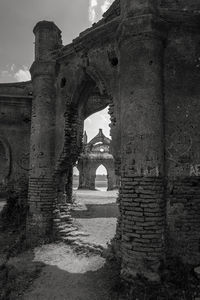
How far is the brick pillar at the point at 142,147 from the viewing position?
15.5ft

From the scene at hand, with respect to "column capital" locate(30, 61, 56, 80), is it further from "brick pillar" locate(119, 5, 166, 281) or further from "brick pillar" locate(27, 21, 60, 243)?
"brick pillar" locate(119, 5, 166, 281)

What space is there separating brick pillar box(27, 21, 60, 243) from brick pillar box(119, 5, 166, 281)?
3.32 meters

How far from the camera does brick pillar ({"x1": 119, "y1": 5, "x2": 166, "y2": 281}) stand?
4.71 m

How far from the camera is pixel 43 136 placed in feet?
26.0

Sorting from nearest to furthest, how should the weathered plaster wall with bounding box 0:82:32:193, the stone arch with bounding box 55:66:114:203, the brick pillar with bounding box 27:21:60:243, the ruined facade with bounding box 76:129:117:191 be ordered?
the stone arch with bounding box 55:66:114:203, the brick pillar with bounding box 27:21:60:243, the weathered plaster wall with bounding box 0:82:32:193, the ruined facade with bounding box 76:129:117:191

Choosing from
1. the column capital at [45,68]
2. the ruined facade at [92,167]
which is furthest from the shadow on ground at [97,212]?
the ruined facade at [92,167]

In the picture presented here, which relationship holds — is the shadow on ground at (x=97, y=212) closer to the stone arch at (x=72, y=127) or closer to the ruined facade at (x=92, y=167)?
the stone arch at (x=72, y=127)

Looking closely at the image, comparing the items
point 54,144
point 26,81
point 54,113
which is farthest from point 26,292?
point 26,81

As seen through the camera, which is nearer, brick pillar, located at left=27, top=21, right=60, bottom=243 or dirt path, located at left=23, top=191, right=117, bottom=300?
dirt path, located at left=23, top=191, right=117, bottom=300

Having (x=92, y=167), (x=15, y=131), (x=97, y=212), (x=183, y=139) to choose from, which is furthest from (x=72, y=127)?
(x=92, y=167)

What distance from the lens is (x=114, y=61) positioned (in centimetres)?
619

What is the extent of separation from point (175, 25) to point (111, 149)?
9.37 feet

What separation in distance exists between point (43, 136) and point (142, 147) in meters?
3.92

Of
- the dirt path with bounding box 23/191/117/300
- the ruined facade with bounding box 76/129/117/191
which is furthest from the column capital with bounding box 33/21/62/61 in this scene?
the ruined facade with bounding box 76/129/117/191
